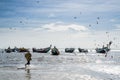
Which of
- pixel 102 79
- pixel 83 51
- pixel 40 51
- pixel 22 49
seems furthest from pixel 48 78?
pixel 83 51

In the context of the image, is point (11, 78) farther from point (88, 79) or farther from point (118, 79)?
point (118, 79)

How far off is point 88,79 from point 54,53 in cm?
7940

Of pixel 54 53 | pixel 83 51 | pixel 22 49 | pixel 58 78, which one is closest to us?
pixel 58 78

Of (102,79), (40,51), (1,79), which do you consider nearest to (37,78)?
(1,79)

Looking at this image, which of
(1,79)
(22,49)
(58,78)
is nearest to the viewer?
(1,79)

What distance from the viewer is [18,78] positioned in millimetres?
27891

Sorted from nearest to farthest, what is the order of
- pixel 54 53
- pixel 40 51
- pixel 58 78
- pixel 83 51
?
pixel 58 78 < pixel 54 53 < pixel 40 51 < pixel 83 51

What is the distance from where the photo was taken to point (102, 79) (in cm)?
3003

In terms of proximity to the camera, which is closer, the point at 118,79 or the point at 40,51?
the point at 118,79

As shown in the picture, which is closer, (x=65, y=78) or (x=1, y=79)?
(x=1, y=79)

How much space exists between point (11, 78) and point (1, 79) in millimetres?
1303

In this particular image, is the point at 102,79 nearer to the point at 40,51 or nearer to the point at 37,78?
the point at 37,78

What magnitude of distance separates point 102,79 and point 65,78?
3754 mm

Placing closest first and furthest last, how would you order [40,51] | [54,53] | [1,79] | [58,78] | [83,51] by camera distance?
[1,79], [58,78], [54,53], [40,51], [83,51]
